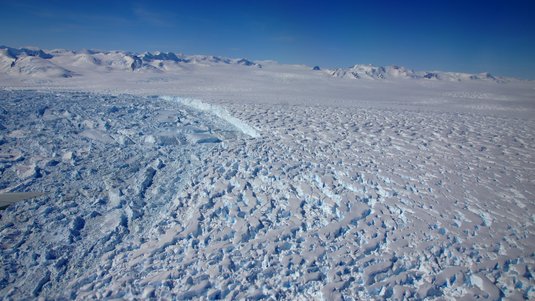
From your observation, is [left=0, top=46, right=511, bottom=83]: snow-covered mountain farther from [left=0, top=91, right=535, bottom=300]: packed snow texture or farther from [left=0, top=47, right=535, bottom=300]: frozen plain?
[left=0, top=91, right=535, bottom=300]: packed snow texture

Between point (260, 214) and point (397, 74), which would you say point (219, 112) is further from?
point (397, 74)

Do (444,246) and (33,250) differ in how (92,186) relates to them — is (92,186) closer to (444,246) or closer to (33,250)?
(33,250)

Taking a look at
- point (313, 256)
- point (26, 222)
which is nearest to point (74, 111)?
point (26, 222)

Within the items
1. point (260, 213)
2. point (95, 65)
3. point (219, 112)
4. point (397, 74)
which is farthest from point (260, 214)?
point (397, 74)

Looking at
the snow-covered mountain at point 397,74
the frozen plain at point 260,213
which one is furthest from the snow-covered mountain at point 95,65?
the frozen plain at point 260,213

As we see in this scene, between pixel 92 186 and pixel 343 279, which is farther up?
pixel 92 186

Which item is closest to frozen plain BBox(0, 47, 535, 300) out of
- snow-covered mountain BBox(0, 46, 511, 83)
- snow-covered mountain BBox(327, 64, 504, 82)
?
snow-covered mountain BBox(0, 46, 511, 83)
